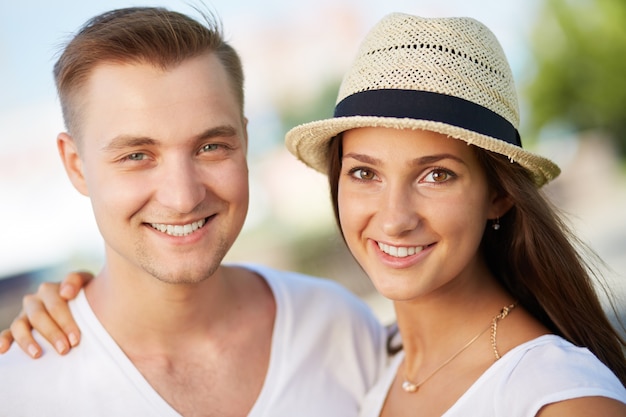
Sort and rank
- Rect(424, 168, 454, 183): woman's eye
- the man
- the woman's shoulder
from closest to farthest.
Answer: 1. the woman's shoulder
2. Rect(424, 168, 454, 183): woman's eye
3. the man

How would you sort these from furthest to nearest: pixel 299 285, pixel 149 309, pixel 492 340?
pixel 299 285, pixel 149 309, pixel 492 340

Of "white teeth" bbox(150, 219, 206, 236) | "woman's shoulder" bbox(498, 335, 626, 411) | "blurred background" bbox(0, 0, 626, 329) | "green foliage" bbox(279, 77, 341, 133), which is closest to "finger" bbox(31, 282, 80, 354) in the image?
"white teeth" bbox(150, 219, 206, 236)

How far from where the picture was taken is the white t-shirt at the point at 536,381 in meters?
2.41

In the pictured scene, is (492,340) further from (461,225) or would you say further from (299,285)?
(299,285)

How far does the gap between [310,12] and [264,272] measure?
81.4 feet

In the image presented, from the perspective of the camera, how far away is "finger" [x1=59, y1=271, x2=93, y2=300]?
3.30m

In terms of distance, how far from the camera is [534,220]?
2.84 metres

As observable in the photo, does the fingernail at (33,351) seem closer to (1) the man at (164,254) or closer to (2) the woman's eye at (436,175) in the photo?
(1) the man at (164,254)

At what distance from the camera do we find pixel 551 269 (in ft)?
9.50

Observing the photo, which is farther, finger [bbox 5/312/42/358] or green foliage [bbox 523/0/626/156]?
green foliage [bbox 523/0/626/156]

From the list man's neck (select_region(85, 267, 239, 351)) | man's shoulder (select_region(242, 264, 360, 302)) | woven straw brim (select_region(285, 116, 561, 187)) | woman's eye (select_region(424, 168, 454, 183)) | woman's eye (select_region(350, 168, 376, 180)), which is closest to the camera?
woven straw brim (select_region(285, 116, 561, 187))

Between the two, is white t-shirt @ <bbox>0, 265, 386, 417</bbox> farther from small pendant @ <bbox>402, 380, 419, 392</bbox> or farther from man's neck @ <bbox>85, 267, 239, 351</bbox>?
small pendant @ <bbox>402, 380, 419, 392</bbox>

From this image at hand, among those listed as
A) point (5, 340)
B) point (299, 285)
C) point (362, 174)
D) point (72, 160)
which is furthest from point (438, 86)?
point (5, 340)

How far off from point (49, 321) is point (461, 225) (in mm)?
1761
